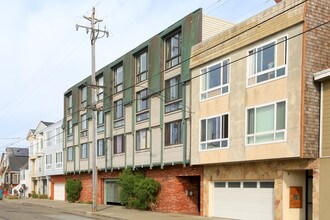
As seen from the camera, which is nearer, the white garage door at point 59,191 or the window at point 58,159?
the white garage door at point 59,191

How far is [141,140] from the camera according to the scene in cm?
2859

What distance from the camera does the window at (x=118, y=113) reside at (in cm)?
3160

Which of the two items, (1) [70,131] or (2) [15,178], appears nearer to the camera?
(1) [70,131]

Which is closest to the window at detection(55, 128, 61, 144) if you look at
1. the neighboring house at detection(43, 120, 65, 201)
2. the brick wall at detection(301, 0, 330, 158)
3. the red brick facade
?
the neighboring house at detection(43, 120, 65, 201)

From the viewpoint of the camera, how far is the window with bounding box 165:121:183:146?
24.3 meters

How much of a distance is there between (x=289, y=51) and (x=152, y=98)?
11.7 meters

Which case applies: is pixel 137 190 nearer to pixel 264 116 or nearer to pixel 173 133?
pixel 173 133

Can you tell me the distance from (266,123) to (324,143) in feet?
8.11

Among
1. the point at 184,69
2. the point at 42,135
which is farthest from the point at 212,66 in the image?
the point at 42,135

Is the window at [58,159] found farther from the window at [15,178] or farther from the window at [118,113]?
the window at [15,178]

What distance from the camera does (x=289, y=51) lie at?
17.0 meters

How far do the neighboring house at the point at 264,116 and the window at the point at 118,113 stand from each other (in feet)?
32.6

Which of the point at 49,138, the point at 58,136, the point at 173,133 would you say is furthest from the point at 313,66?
the point at 49,138

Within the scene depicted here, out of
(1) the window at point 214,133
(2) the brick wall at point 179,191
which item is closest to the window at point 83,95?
(2) the brick wall at point 179,191
